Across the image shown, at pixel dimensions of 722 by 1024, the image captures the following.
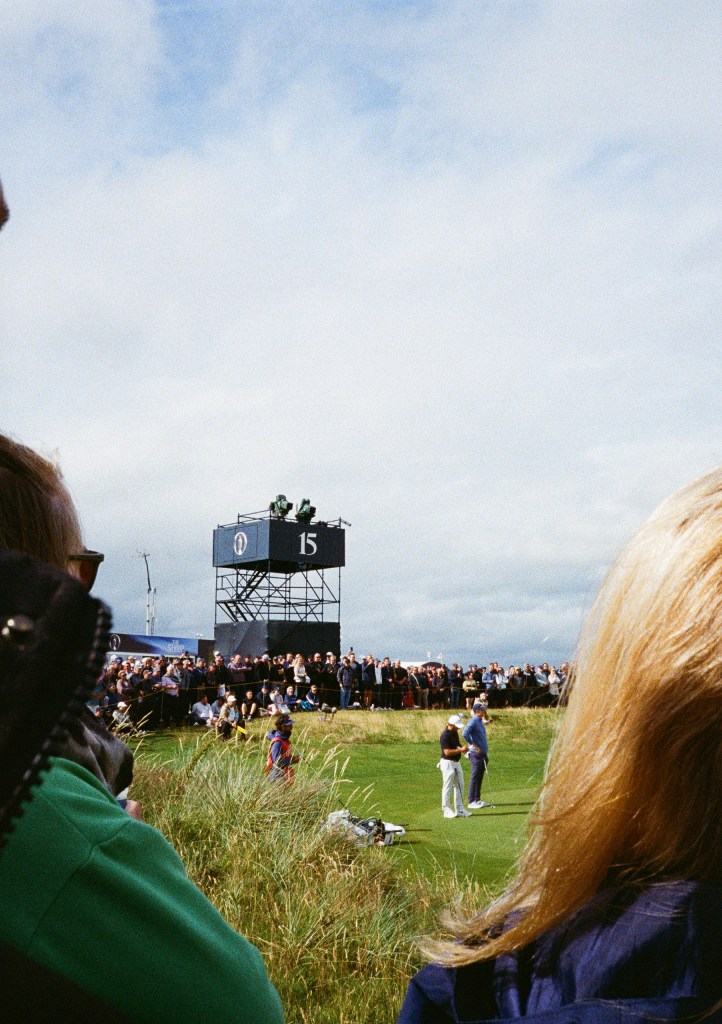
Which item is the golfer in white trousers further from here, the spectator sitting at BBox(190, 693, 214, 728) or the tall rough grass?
the spectator sitting at BBox(190, 693, 214, 728)

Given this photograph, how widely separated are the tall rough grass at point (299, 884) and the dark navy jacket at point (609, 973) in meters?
3.84

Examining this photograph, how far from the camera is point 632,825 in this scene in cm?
146

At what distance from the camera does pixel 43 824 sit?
1086 millimetres

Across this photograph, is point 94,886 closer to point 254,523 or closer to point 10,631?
point 10,631

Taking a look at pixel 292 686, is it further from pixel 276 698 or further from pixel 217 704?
pixel 217 704

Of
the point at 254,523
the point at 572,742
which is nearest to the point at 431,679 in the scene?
the point at 254,523

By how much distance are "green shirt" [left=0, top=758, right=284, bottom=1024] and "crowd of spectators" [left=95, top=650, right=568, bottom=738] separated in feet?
57.1

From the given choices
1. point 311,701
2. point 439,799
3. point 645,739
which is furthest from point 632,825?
point 311,701

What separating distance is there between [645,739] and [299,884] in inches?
229

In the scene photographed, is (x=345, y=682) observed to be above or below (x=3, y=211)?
above

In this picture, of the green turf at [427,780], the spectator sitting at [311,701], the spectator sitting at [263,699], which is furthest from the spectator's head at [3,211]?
the spectator sitting at [311,701]

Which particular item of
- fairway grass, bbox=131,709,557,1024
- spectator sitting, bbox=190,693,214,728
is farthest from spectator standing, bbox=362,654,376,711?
fairway grass, bbox=131,709,557,1024

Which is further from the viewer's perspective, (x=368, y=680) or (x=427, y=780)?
(x=368, y=680)

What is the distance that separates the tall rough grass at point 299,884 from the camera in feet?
17.9
